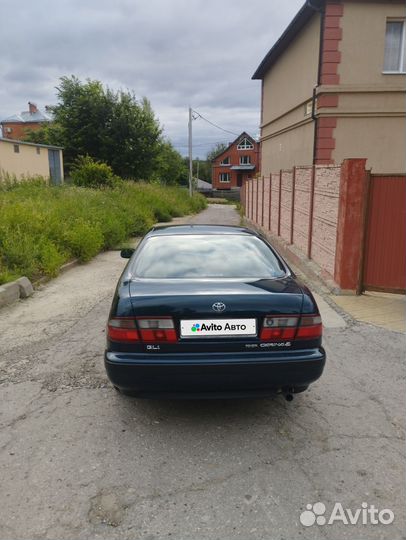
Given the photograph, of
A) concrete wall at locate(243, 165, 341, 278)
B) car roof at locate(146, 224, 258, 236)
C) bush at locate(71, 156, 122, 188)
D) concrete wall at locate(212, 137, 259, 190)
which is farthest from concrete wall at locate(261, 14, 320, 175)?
concrete wall at locate(212, 137, 259, 190)

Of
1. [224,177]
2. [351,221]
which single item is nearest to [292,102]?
[351,221]

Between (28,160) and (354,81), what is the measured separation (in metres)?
17.5

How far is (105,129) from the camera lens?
98.2ft

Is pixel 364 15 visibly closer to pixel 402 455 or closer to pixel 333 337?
pixel 333 337

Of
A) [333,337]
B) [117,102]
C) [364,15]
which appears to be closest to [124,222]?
[364,15]

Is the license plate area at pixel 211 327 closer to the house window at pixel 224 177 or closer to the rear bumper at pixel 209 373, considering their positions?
the rear bumper at pixel 209 373

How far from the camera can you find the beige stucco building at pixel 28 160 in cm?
2125

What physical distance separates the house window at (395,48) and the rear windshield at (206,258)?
1226 cm

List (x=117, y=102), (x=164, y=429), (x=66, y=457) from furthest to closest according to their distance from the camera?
(x=117, y=102), (x=164, y=429), (x=66, y=457)

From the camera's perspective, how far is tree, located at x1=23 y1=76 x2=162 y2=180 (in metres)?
29.9

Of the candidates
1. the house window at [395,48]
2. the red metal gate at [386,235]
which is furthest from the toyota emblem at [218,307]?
the house window at [395,48]

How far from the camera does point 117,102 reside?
1203 inches

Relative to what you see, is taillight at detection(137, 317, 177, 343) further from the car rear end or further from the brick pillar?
the brick pillar

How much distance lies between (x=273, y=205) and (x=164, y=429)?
1148 centimetres
